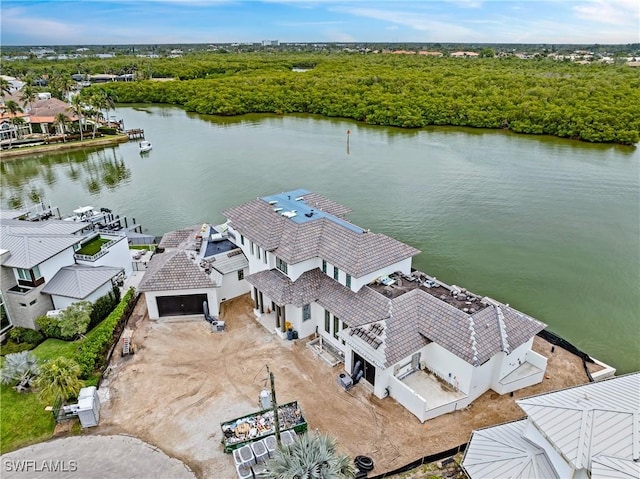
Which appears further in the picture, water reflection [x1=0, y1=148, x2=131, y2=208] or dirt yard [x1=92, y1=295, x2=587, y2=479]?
water reflection [x1=0, y1=148, x2=131, y2=208]

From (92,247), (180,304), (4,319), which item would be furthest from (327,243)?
(4,319)

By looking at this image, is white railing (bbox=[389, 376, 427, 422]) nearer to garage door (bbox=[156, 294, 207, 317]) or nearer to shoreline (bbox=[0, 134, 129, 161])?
garage door (bbox=[156, 294, 207, 317])

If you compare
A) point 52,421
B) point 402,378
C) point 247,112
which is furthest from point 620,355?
point 247,112

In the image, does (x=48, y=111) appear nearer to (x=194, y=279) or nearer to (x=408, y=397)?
(x=194, y=279)

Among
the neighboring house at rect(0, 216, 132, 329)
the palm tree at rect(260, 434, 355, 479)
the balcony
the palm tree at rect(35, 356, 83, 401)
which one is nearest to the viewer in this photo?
the palm tree at rect(260, 434, 355, 479)

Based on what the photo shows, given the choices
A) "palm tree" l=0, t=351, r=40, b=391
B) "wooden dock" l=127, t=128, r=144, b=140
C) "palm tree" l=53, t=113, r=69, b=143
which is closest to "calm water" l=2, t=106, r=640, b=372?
"wooden dock" l=127, t=128, r=144, b=140

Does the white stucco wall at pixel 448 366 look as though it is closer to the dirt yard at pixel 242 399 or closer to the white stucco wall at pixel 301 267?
the dirt yard at pixel 242 399

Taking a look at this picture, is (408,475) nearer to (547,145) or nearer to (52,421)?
(52,421)
